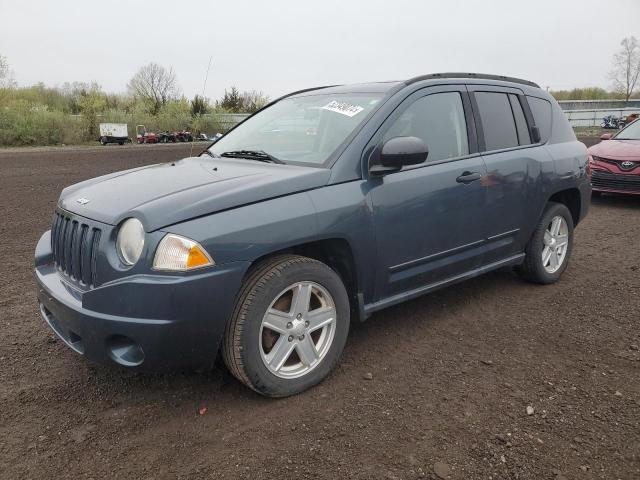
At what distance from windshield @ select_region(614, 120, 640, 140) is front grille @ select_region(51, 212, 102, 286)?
9920 millimetres

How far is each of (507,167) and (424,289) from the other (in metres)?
1.21

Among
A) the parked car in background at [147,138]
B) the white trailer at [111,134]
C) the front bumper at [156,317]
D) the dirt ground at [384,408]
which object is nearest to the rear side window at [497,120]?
the dirt ground at [384,408]

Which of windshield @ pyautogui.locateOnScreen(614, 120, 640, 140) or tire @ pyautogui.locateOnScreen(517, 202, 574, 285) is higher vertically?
windshield @ pyautogui.locateOnScreen(614, 120, 640, 140)

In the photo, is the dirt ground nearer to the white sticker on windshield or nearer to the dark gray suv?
the dark gray suv

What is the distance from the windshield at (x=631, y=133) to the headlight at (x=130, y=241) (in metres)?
9.83

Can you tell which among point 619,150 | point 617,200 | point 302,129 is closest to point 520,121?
point 302,129

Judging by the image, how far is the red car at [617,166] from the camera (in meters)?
8.69

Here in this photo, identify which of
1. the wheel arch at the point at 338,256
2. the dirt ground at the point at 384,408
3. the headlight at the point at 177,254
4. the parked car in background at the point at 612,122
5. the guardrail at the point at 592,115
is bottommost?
the dirt ground at the point at 384,408

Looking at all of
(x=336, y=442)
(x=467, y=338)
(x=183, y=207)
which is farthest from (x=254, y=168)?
(x=467, y=338)

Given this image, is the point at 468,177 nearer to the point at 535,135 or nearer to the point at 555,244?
the point at 535,135

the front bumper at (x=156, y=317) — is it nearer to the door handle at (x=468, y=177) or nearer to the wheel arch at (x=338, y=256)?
the wheel arch at (x=338, y=256)

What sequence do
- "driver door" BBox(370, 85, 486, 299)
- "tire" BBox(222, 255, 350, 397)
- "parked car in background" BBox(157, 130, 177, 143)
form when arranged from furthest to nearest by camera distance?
Answer: "parked car in background" BBox(157, 130, 177, 143) → "driver door" BBox(370, 85, 486, 299) → "tire" BBox(222, 255, 350, 397)

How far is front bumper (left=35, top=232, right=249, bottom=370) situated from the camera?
2410 millimetres

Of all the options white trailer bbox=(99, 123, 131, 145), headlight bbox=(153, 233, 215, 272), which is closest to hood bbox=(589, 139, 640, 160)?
headlight bbox=(153, 233, 215, 272)
